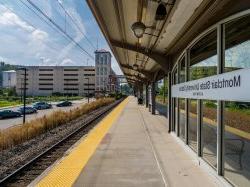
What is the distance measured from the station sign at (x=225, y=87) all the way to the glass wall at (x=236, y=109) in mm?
259

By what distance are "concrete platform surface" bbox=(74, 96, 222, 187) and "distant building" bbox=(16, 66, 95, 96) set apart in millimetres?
152721

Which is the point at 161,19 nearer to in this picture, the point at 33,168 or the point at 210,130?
the point at 210,130

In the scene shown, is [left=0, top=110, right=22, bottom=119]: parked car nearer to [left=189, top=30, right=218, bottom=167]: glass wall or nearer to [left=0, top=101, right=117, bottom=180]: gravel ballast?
[left=0, top=101, right=117, bottom=180]: gravel ballast

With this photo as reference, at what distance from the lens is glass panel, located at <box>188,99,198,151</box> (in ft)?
42.9

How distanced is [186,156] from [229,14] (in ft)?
19.4

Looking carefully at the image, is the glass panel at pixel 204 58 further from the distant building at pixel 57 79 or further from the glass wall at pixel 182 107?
the distant building at pixel 57 79

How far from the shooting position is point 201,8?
991 centimetres

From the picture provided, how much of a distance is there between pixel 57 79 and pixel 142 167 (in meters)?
165

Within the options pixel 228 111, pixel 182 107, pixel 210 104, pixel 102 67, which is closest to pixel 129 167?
pixel 210 104

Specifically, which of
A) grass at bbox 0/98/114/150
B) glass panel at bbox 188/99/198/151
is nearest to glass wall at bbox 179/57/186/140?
glass panel at bbox 188/99/198/151

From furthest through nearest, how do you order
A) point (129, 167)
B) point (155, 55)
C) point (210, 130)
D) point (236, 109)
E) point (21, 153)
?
point (155, 55)
point (21, 153)
point (129, 167)
point (210, 130)
point (236, 109)

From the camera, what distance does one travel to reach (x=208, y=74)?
10.8 m

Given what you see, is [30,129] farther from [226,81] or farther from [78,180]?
[226,81]

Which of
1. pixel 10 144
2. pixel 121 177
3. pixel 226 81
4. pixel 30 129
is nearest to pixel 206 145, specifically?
pixel 121 177
